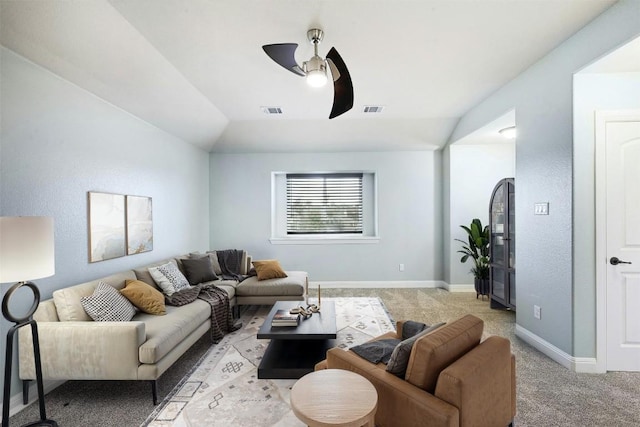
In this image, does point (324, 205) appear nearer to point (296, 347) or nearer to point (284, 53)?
point (296, 347)

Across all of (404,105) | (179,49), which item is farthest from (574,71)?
(179,49)

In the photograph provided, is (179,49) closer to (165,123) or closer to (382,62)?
(165,123)

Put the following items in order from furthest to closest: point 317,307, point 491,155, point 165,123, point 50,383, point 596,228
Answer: point 491,155 → point 165,123 → point 317,307 → point 596,228 → point 50,383

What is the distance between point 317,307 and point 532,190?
2.54 m

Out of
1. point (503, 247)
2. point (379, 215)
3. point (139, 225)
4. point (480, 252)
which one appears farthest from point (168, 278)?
point (480, 252)

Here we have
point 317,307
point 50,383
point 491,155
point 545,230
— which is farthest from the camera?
point 491,155

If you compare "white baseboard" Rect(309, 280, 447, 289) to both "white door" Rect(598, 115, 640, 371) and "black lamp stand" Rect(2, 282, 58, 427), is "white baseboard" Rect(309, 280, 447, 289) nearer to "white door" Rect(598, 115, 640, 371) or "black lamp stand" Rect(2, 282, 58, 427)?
"white door" Rect(598, 115, 640, 371)

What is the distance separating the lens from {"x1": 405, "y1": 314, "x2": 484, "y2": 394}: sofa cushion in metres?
1.47

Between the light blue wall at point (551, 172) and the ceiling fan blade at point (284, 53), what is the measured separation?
2314 millimetres

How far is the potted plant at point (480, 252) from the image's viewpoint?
4648 millimetres

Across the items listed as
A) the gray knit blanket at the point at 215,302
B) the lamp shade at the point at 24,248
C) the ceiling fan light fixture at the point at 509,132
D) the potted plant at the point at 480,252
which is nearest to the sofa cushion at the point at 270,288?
the gray knit blanket at the point at 215,302

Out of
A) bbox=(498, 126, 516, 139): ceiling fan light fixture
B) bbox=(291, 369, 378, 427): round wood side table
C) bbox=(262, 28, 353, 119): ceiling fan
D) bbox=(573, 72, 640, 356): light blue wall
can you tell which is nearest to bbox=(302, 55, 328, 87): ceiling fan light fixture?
bbox=(262, 28, 353, 119): ceiling fan

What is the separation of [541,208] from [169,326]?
3601 mm

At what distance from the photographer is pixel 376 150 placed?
5469 millimetres
